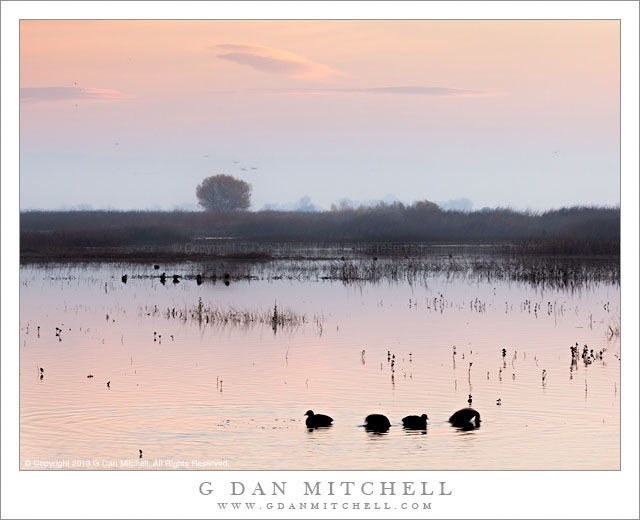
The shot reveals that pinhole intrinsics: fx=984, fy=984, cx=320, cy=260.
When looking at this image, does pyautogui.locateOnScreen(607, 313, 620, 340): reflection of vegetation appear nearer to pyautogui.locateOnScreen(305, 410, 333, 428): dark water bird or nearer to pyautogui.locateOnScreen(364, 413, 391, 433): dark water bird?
pyautogui.locateOnScreen(364, 413, 391, 433): dark water bird

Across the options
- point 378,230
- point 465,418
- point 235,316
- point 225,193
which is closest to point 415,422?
point 465,418

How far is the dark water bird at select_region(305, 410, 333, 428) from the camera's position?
1199 centimetres

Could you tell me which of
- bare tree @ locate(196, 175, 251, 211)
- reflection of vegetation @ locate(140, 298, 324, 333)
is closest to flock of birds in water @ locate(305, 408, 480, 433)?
reflection of vegetation @ locate(140, 298, 324, 333)

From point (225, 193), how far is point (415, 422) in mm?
112593

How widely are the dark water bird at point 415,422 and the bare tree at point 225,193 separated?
111642 mm

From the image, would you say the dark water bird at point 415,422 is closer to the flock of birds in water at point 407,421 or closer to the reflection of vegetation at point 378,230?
the flock of birds in water at point 407,421

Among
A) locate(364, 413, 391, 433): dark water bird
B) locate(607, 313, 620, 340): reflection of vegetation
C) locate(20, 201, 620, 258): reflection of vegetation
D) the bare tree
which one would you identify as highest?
the bare tree

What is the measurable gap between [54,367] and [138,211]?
8879 centimetres

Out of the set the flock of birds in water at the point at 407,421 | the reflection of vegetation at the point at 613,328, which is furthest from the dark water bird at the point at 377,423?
the reflection of vegetation at the point at 613,328

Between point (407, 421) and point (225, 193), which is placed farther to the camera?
point (225, 193)

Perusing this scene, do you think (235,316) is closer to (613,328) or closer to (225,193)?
(613,328)

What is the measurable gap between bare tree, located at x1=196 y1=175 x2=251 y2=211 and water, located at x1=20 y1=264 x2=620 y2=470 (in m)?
97.5

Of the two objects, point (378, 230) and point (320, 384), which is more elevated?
point (378, 230)

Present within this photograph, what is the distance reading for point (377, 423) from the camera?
1184 centimetres
